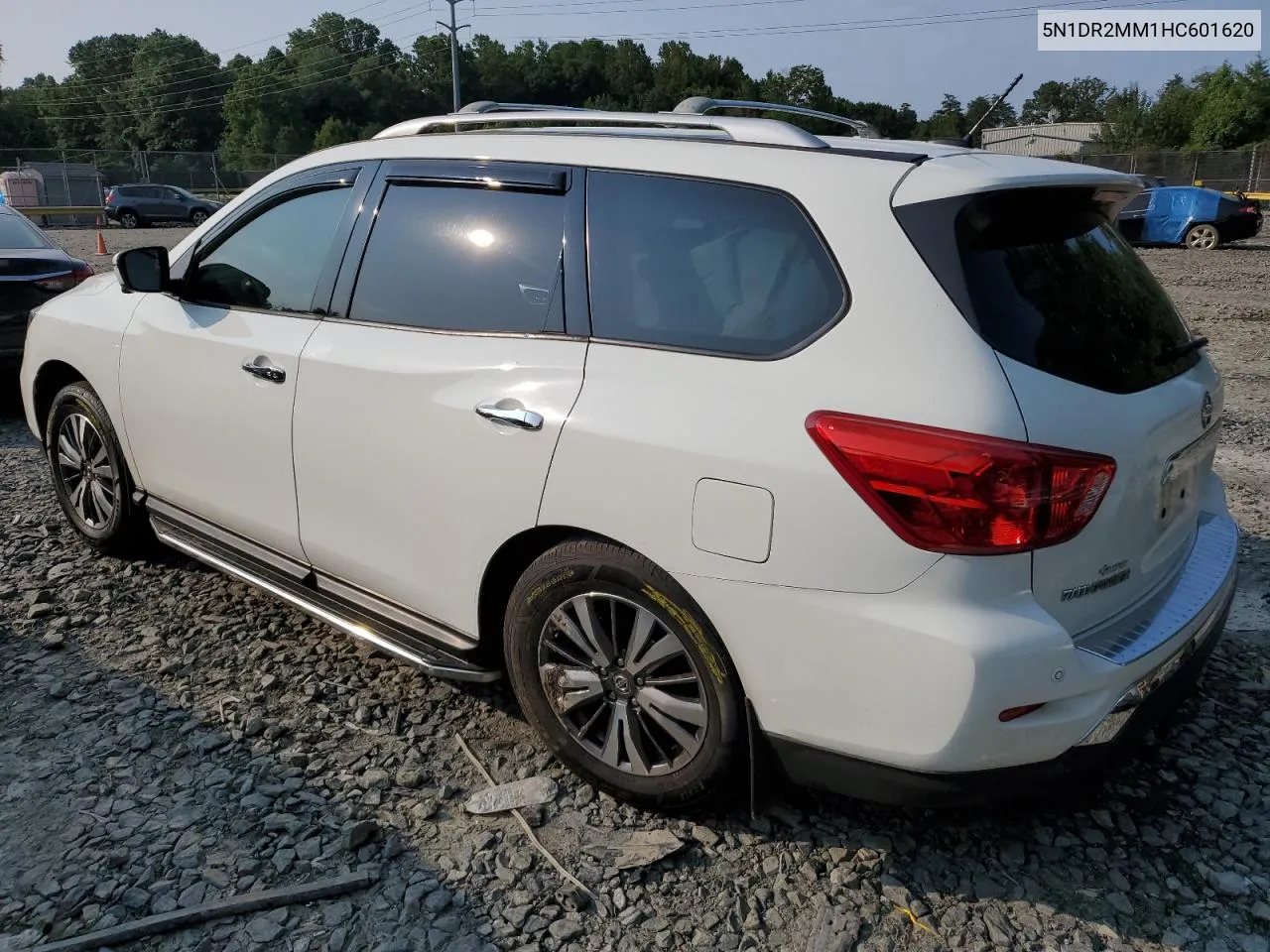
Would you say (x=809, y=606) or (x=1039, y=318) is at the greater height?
(x=1039, y=318)

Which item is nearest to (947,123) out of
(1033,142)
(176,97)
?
(1033,142)

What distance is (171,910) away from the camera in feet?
8.25

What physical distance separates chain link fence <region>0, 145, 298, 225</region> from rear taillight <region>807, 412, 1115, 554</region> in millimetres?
41285

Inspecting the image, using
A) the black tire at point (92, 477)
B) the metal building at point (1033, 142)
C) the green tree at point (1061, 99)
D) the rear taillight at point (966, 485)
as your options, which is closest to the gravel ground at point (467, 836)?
the black tire at point (92, 477)

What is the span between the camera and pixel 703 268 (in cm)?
262

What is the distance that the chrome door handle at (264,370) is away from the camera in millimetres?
3387

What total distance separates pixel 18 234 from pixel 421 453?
22.2 ft

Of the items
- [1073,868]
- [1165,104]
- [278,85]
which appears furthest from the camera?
[278,85]

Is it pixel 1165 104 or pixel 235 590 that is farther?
pixel 1165 104

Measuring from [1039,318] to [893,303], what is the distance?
1.17ft

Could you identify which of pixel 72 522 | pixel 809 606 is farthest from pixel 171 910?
pixel 72 522

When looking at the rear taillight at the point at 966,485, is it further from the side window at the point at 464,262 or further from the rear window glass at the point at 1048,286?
the side window at the point at 464,262

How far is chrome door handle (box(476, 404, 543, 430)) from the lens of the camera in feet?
8.87

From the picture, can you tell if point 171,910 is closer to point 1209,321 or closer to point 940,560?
point 940,560
